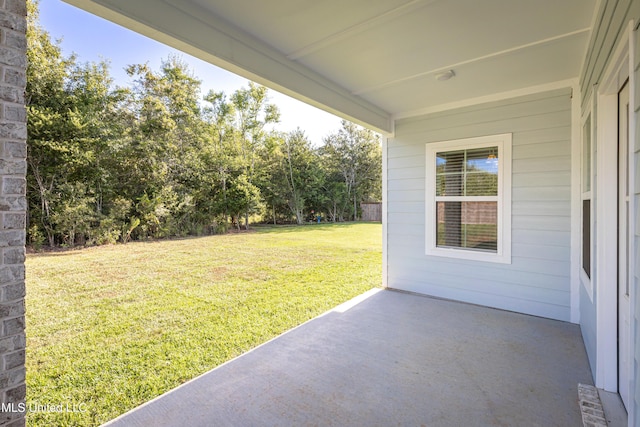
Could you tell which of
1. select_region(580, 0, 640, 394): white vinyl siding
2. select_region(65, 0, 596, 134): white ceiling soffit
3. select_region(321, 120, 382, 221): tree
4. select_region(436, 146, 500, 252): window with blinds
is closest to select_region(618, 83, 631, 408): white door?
select_region(580, 0, 640, 394): white vinyl siding

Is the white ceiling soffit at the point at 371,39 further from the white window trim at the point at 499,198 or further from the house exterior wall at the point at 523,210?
the white window trim at the point at 499,198

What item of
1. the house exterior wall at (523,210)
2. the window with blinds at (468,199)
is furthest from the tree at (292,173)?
the window with blinds at (468,199)

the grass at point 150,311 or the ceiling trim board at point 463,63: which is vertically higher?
the ceiling trim board at point 463,63

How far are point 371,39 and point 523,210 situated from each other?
2581mm

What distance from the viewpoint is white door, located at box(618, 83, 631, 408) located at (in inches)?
69.4

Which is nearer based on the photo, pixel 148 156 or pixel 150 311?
pixel 150 311

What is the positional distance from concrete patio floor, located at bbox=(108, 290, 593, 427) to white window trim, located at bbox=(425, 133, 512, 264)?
0.82 m

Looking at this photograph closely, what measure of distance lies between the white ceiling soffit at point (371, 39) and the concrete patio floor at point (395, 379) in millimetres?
2287

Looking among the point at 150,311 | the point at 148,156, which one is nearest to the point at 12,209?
the point at 150,311

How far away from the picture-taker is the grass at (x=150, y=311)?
225cm

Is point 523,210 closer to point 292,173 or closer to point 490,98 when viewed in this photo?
point 490,98

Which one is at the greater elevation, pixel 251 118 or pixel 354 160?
pixel 251 118

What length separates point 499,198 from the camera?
365 centimetres

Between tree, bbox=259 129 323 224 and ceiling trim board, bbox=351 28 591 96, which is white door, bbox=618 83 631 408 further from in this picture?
tree, bbox=259 129 323 224
